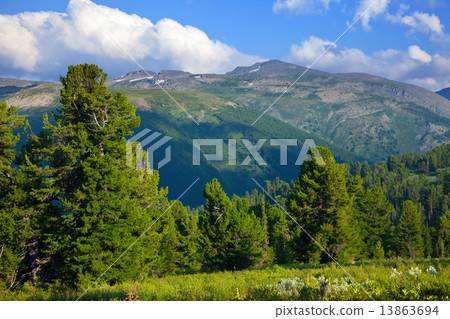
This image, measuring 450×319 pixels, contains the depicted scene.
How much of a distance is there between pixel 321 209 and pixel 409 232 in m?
45.5

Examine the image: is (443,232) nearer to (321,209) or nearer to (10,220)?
(321,209)

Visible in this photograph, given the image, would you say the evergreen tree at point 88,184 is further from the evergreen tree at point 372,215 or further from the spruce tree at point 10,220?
the evergreen tree at point 372,215

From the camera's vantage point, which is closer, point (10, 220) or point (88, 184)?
point (10, 220)

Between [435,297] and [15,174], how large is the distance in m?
24.5

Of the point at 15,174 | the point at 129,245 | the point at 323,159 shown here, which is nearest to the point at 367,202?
the point at 323,159

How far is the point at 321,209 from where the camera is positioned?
36.2 meters

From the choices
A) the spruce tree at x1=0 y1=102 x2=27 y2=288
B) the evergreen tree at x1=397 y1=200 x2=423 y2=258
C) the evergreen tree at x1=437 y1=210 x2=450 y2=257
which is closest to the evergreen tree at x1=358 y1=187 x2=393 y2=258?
Answer: the evergreen tree at x1=397 y1=200 x2=423 y2=258

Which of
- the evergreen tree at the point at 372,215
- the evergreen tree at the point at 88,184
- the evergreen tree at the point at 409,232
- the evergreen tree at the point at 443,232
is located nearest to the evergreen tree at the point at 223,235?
the evergreen tree at the point at 88,184

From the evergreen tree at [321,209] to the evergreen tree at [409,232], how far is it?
4167cm

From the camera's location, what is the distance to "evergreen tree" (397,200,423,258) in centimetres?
7053

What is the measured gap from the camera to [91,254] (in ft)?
68.6

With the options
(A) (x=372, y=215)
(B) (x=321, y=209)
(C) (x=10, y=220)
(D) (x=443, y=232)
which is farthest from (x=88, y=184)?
(D) (x=443, y=232)

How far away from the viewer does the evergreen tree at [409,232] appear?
7053 cm
